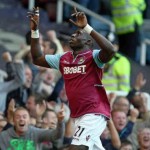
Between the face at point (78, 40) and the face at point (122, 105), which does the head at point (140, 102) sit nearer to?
the face at point (122, 105)

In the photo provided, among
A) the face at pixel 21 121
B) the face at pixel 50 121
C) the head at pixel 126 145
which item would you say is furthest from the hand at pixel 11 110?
the head at pixel 126 145

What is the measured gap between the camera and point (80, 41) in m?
13.0

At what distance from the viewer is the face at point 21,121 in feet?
46.9

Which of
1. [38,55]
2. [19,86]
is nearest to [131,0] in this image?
[19,86]

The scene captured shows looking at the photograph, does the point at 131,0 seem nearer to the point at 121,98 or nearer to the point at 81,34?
the point at 121,98

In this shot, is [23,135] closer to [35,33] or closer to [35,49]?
[35,49]

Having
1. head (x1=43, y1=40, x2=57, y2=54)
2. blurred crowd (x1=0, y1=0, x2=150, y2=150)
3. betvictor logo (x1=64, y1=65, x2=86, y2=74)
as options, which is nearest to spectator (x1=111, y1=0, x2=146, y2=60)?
blurred crowd (x1=0, y1=0, x2=150, y2=150)

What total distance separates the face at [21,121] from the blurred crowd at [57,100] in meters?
0.01

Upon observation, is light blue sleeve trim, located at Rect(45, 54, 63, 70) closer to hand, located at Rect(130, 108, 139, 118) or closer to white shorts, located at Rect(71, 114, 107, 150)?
white shorts, located at Rect(71, 114, 107, 150)

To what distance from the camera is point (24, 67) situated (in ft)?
53.6

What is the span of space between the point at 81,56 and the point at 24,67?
3.42 metres

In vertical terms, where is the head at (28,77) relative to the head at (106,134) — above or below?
above

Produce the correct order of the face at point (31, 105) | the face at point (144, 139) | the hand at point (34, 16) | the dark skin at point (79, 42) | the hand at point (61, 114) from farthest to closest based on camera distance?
the face at point (31, 105), the face at point (144, 139), the hand at point (61, 114), the hand at point (34, 16), the dark skin at point (79, 42)

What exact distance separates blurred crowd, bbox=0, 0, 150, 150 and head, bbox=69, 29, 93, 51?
5.40 feet
